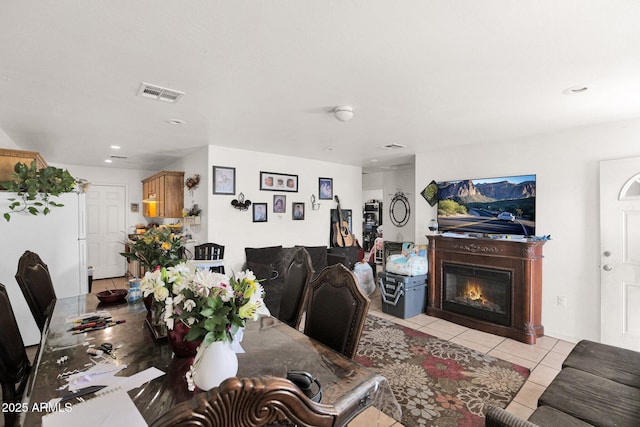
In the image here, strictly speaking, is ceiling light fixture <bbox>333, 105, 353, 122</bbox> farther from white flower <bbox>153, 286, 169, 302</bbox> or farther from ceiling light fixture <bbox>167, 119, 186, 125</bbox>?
white flower <bbox>153, 286, 169, 302</bbox>

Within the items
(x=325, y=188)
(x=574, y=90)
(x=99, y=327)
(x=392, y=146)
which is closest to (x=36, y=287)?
(x=99, y=327)

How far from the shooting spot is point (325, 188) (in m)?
5.95

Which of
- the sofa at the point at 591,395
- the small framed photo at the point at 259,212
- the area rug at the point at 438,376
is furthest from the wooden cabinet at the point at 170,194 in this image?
the sofa at the point at 591,395

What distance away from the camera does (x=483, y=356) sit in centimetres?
317

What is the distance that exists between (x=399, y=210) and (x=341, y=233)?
1.47 metres

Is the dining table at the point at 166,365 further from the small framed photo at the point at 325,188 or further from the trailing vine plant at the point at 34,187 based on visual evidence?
the small framed photo at the point at 325,188

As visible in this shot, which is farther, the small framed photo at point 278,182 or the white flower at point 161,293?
the small framed photo at point 278,182

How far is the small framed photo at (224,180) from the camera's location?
14.8ft

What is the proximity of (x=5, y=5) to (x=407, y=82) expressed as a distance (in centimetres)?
229

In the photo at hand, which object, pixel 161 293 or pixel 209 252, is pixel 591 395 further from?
pixel 209 252

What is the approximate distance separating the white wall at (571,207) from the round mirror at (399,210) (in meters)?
2.61

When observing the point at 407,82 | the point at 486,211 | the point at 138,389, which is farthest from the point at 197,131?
the point at 486,211

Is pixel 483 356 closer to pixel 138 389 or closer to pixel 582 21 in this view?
pixel 582 21

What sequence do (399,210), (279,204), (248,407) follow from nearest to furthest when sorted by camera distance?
(248,407)
(279,204)
(399,210)
